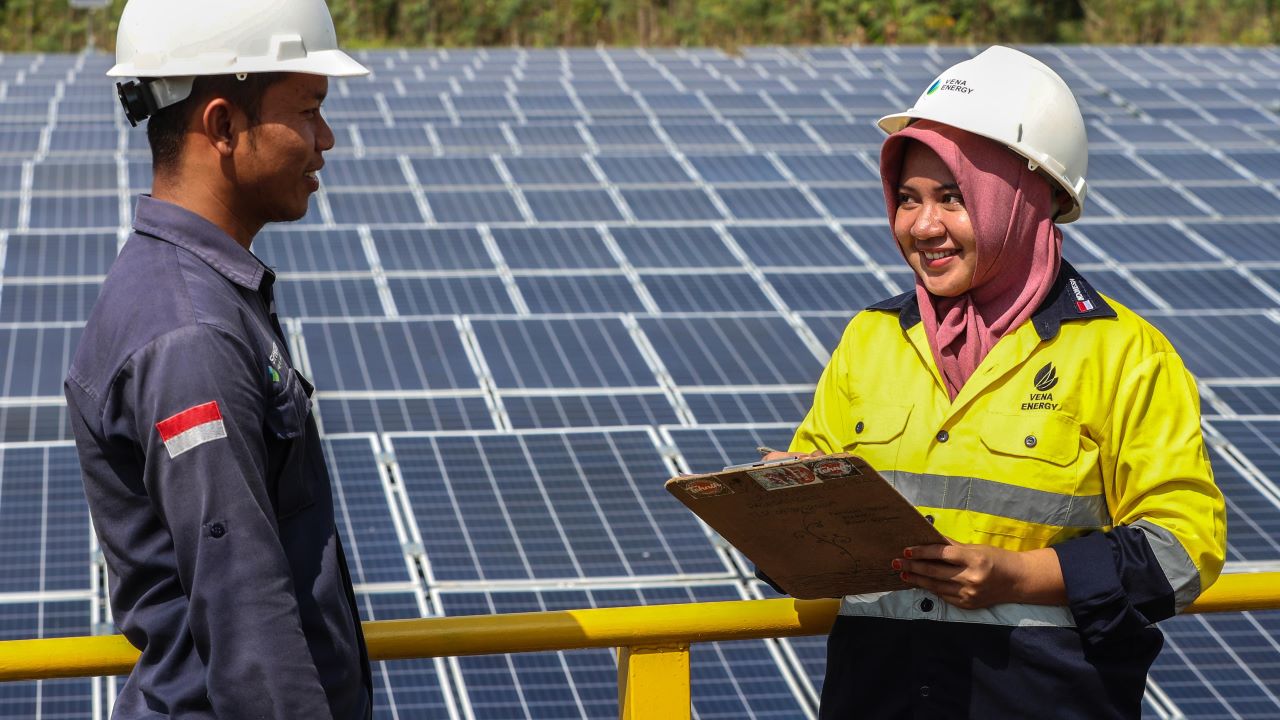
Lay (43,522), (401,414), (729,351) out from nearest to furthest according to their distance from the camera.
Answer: (43,522) → (401,414) → (729,351)

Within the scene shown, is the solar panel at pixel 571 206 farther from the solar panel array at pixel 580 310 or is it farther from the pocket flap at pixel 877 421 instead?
the pocket flap at pixel 877 421

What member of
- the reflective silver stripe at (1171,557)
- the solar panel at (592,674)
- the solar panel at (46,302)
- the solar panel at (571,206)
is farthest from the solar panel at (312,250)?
the reflective silver stripe at (1171,557)

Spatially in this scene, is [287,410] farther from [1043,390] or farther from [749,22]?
[749,22]

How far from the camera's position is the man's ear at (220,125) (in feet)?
9.56

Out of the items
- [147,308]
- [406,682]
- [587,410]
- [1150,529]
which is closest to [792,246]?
[587,410]

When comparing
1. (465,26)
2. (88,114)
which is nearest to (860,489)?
(88,114)

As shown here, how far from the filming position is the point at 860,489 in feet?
9.98

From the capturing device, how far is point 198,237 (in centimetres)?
289

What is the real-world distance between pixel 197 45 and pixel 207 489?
0.83 meters

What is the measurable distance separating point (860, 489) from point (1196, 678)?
5154 mm

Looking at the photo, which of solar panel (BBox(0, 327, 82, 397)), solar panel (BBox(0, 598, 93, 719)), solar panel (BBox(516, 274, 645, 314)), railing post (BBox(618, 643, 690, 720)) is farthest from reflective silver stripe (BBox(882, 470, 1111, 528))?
solar panel (BBox(516, 274, 645, 314))

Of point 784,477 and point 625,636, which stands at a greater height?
point 784,477

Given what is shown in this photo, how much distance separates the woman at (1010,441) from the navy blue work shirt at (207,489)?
1.14m

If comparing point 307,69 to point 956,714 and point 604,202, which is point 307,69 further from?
point 604,202
